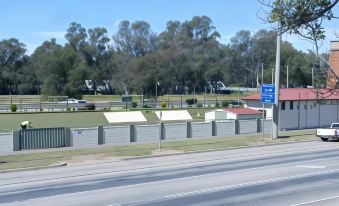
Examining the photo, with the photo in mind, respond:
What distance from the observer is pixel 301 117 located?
45.5 m

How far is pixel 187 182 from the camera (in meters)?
18.0

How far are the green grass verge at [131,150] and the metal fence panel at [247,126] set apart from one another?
181cm

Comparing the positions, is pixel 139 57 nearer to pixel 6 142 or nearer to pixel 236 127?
pixel 236 127

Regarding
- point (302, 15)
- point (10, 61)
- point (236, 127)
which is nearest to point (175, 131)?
point (236, 127)

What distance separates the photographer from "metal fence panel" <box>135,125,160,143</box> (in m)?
33.3

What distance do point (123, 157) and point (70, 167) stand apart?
131 inches

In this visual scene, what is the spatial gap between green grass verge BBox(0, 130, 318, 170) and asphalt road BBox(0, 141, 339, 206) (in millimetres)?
1573

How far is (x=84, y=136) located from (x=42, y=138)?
2.55 meters

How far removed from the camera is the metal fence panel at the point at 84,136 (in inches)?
1190

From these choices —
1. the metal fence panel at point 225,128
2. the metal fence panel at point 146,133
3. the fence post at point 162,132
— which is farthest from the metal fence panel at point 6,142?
the metal fence panel at point 225,128

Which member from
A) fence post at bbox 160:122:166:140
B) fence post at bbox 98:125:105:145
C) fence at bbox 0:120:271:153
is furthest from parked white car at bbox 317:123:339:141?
fence post at bbox 98:125:105:145

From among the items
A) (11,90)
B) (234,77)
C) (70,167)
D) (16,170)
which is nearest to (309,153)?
(70,167)

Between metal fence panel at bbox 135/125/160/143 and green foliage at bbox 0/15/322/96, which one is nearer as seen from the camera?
metal fence panel at bbox 135/125/160/143

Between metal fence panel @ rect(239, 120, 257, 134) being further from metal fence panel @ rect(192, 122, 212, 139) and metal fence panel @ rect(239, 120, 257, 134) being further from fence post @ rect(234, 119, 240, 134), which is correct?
metal fence panel @ rect(192, 122, 212, 139)
